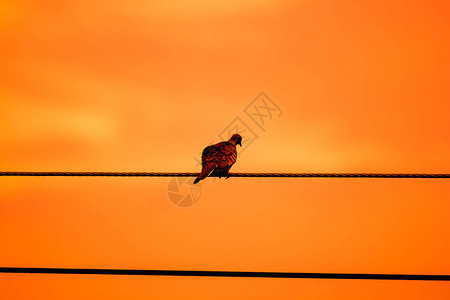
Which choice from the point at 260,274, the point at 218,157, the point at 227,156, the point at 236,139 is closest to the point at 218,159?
the point at 218,157

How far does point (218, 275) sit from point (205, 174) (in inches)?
107

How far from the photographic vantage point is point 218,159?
658 cm

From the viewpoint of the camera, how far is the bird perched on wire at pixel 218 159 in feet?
21.1

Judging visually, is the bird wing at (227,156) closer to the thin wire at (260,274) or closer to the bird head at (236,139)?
the bird head at (236,139)

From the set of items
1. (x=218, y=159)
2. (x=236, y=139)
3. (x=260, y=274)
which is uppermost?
(x=236, y=139)

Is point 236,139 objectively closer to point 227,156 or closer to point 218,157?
point 227,156

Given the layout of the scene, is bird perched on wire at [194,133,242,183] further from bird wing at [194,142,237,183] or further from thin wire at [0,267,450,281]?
thin wire at [0,267,450,281]

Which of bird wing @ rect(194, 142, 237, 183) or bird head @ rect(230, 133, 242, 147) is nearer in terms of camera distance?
bird wing @ rect(194, 142, 237, 183)

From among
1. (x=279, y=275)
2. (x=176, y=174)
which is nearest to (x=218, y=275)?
(x=279, y=275)

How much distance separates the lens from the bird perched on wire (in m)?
6.43

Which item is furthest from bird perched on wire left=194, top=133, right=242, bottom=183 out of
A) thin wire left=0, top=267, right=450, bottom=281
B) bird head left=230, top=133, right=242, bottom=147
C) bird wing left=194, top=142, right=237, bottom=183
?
thin wire left=0, top=267, right=450, bottom=281

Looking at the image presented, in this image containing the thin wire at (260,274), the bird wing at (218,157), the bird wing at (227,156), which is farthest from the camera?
the bird wing at (227,156)

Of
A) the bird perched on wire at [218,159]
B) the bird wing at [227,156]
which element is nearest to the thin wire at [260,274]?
the bird perched on wire at [218,159]

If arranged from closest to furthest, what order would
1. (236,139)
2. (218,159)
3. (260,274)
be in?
1. (260,274)
2. (218,159)
3. (236,139)
